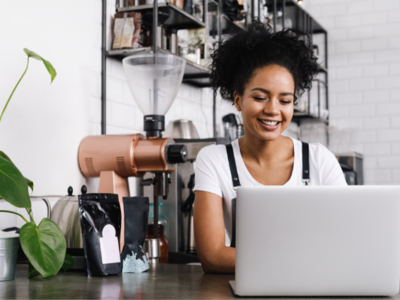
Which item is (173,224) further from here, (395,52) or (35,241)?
(395,52)

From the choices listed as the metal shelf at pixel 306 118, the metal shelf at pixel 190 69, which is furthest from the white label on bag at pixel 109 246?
the metal shelf at pixel 306 118

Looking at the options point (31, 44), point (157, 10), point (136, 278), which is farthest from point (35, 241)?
point (157, 10)

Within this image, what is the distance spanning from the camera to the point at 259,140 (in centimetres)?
151

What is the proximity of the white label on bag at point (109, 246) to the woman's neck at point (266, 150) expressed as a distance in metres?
0.58

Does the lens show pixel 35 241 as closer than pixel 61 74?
Yes

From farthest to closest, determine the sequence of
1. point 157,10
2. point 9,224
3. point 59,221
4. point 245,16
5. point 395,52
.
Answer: point 395,52 → point 245,16 → point 157,10 → point 9,224 → point 59,221

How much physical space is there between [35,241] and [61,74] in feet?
2.83

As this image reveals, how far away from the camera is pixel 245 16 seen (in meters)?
3.03

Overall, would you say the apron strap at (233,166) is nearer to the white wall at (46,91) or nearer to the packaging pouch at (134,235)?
the packaging pouch at (134,235)

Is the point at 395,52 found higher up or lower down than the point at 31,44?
higher up

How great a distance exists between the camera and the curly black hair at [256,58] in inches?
58.1

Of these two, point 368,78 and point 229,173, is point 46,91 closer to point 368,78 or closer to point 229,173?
point 229,173

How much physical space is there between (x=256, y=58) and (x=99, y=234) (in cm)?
73

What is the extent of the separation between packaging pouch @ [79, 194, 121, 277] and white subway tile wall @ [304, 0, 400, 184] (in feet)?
11.3
